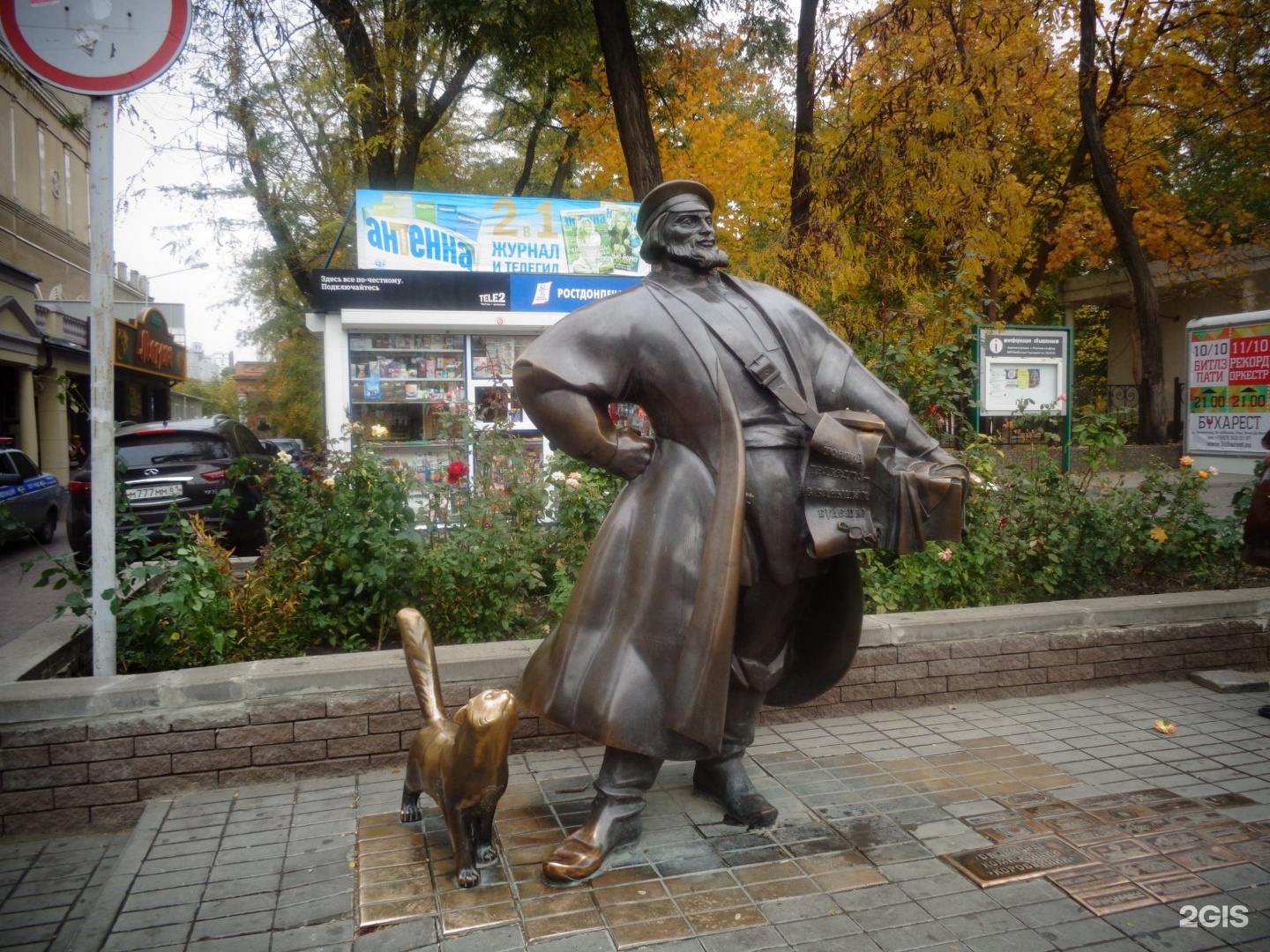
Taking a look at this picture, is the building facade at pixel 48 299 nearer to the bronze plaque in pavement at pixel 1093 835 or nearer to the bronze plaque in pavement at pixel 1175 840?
the bronze plaque in pavement at pixel 1093 835

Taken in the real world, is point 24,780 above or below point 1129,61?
below

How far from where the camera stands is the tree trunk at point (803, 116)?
10.7 metres

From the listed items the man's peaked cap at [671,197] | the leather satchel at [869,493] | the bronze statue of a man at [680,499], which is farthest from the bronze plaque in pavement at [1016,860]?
the man's peaked cap at [671,197]

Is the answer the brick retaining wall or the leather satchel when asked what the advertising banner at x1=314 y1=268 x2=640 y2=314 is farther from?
the leather satchel

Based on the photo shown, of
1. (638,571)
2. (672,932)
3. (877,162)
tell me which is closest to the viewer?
(672,932)

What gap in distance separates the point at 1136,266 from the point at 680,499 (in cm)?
1545

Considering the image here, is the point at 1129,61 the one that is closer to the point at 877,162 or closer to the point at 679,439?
the point at 877,162

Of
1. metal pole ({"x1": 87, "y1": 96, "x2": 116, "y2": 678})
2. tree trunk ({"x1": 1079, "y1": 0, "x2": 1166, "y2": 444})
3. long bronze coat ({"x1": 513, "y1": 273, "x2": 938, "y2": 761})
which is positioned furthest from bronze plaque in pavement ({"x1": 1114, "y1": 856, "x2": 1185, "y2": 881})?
tree trunk ({"x1": 1079, "y1": 0, "x2": 1166, "y2": 444})

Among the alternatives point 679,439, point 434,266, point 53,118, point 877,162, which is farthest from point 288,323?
point 679,439

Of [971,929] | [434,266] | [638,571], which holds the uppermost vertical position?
[434,266]

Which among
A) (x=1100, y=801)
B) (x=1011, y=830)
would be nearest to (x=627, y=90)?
(x=1100, y=801)

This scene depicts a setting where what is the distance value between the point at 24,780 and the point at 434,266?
8604 mm

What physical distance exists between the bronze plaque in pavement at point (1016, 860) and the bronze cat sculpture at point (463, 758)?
5.27ft

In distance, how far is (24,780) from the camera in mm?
3855
